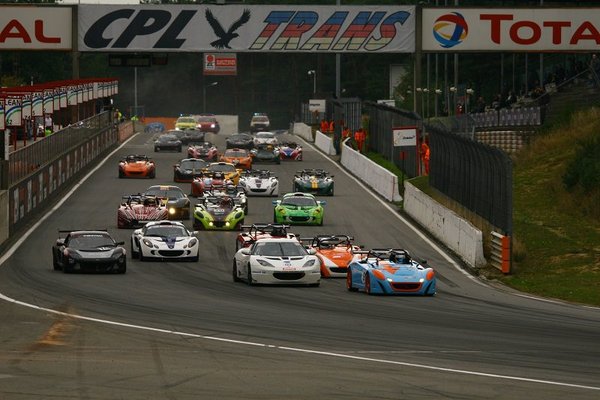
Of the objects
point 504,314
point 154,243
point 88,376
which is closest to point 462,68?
point 154,243

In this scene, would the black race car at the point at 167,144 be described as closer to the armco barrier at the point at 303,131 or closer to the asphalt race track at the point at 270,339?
the armco barrier at the point at 303,131

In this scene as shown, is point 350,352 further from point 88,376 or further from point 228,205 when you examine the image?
point 228,205

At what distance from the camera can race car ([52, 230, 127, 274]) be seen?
37.4 metres

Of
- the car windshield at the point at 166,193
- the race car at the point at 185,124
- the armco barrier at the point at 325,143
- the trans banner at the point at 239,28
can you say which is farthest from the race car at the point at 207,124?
the car windshield at the point at 166,193

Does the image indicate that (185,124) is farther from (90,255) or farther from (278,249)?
(278,249)

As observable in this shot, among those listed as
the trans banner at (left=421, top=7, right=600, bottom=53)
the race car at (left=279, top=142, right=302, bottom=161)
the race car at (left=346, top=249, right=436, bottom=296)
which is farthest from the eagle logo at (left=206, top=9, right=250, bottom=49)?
the race car at (left=346, top=249, right=436, bottom=296)

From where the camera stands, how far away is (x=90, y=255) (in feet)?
123

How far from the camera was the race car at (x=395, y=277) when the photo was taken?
1283 inches

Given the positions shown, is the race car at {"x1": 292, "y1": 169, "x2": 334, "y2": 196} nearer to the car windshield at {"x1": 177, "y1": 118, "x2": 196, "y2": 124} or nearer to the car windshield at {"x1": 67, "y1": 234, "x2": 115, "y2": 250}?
the car windshield at {"x1": 67, "y1": 234, "x2": 115, "y2": 250}

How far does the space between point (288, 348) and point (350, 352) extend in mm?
1045

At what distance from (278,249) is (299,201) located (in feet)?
53.7

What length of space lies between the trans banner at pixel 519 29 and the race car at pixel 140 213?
23694 millimetres

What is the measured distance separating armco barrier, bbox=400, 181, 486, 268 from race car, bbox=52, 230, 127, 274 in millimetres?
9854

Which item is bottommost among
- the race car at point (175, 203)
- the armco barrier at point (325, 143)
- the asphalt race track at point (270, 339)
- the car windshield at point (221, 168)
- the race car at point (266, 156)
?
the asphalt race track at point (270, 339)
